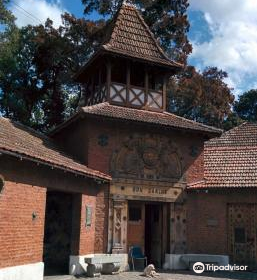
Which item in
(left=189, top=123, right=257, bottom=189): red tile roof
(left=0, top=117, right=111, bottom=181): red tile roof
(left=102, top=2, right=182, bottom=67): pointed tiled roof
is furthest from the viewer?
(left=102, top=2, right=182, bottom=67): pointed tiled roof

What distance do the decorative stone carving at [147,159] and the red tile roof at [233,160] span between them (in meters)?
1.22

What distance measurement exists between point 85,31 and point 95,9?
5.92 feet

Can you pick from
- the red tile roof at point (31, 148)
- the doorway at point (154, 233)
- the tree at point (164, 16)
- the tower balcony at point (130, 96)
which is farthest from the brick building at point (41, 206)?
the tree at point (164, 16)

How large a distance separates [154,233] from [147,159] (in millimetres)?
3245

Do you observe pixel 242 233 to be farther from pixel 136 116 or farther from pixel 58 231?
pixel 58 231

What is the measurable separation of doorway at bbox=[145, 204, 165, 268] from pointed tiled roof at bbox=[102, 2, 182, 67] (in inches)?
246

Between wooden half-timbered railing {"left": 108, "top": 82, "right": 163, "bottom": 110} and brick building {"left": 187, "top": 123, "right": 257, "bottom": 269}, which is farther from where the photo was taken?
wooden half-timbered railing {"left": 108, "top": 82, "right": 163, "bottom": 110}

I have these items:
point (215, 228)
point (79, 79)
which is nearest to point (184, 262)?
point (215, 228)

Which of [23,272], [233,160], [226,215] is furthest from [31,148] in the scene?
[233,160]

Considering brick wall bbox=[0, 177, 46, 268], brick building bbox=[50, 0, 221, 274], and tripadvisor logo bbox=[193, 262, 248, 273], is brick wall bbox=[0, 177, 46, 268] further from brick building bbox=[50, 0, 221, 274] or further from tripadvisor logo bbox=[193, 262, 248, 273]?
tripadvisor logo bbox=[193, 262, 248, 273]

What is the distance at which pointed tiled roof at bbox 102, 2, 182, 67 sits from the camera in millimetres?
18303

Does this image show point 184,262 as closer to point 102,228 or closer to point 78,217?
point 102,228

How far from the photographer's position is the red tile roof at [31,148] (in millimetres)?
11133

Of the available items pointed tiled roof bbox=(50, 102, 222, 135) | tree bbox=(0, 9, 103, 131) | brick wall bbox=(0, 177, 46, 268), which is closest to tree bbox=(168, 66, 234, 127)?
tree bbox=(0, 9, 103, 131)
